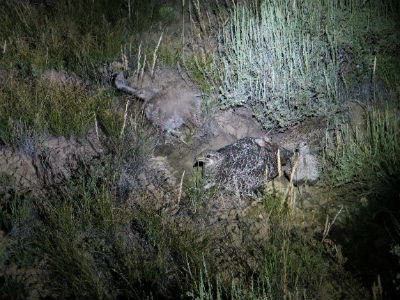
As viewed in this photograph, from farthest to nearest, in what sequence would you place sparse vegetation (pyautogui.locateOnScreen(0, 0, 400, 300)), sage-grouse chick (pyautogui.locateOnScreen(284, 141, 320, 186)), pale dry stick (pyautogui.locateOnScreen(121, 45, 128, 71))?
pale dry stick (pyautogui.locateOnScreen(121, 45, 128, 71)) → sage-grouse chick (pyautogui.locateOnScreen(284, 141, 320, 186)) → sparse vegetation (pyautogui.locateOnScreen(0, 0, 400, 300))

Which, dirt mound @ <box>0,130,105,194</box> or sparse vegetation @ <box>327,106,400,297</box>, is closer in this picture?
sparse vegetation @ <box>327,106,400,297</box>

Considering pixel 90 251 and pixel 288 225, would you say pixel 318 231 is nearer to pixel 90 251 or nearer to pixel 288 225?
pixel 288 225

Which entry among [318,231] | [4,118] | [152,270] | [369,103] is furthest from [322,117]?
[4,118]

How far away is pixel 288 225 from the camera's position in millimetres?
2541

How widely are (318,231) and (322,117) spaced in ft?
4.34

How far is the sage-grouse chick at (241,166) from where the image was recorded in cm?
319

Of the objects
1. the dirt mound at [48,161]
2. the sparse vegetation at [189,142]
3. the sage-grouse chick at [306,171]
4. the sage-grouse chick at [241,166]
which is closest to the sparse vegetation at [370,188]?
the sparse vegetation at [189,142]

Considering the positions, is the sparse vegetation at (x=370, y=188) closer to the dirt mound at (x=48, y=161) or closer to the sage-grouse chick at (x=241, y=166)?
the sage-grouse chick at (x=241, y=166)

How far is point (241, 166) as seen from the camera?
3238mm

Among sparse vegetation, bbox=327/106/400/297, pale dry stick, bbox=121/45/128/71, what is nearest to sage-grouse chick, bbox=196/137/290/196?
sparse vegetation, bbox=327/106/400/297

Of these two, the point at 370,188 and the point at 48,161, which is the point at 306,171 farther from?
the point at 48,161

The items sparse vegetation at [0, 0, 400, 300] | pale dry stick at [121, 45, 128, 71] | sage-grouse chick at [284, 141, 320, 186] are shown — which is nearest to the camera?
sparse vegetation at [0, 0, 400, 300]

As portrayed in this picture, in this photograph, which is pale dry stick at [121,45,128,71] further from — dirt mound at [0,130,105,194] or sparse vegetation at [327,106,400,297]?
sparse vegetation at [327,106,400,297]

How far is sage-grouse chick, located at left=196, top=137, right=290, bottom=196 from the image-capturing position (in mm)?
3193
